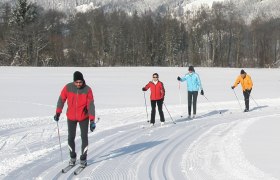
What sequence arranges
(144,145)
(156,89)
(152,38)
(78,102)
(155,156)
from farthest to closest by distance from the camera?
(152,38) → (156,89) → (144,145) → (155,156) → (78,102)

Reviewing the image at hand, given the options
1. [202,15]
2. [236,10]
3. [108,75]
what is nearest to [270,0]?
[236,10]

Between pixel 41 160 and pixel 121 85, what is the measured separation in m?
23.0

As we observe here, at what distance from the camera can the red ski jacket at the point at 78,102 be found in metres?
7.62

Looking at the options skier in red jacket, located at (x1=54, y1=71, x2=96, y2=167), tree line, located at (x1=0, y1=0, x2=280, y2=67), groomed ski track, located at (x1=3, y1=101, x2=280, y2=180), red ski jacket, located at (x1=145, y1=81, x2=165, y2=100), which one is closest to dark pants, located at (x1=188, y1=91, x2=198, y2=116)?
groomed ski track, located at (x1=3, y1=101, x2=280, y2=180)

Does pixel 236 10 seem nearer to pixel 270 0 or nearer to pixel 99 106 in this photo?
pixel 270 0

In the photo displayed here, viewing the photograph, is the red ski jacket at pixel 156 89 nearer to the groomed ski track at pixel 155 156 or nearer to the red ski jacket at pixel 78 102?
the groomed ski track at pixel 155 156

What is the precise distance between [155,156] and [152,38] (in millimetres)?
69381


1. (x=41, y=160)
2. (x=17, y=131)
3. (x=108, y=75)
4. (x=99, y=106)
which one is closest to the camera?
(x=41, y=160)

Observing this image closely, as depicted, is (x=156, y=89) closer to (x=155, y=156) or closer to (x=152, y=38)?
(x=155, y=156)

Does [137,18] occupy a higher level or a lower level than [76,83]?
higher

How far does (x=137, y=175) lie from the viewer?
7145 mm

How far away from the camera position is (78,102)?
7.66 meters

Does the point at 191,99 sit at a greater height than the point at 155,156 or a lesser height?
greater

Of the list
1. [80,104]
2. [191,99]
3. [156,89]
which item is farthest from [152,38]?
[80,104]
